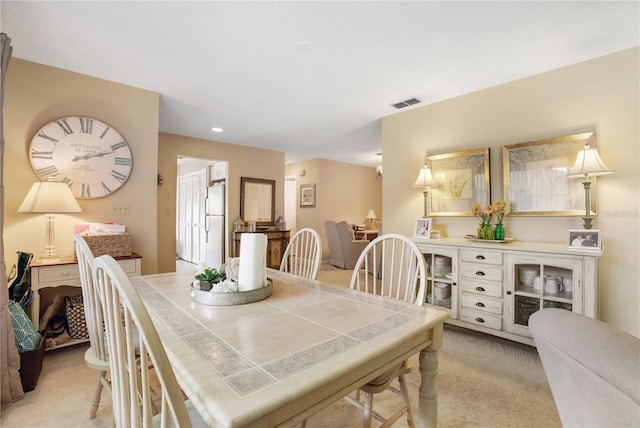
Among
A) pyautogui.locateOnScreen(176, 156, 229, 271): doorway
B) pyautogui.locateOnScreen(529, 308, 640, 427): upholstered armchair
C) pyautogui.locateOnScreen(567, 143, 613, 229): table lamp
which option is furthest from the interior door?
pyautogui.locateOnScreen(529, 308, 640, 427): upholstered armchair

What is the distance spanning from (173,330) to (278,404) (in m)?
0.53

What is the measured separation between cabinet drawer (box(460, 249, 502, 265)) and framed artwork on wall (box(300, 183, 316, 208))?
433 cm

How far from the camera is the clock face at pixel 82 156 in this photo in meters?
2.35

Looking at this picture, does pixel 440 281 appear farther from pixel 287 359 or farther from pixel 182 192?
pixel 182 192

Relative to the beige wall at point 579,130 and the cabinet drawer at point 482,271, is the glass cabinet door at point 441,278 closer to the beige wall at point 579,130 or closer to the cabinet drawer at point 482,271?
the cabinet drawer at point 482,271

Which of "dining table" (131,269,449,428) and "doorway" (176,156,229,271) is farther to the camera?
"doorway" (176,156,229,271)

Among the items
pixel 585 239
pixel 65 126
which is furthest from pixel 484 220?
pixel 65 126

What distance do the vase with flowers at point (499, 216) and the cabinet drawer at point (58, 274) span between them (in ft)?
11.5

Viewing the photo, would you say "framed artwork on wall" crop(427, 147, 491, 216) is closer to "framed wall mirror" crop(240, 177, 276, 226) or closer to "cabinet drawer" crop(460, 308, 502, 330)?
"cabinet drawer" crop(460, 308, 502, 330)

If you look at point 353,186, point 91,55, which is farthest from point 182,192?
point 91,55

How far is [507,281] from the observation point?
2295 mm

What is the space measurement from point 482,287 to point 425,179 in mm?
1205

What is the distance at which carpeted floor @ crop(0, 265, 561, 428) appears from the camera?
1557 mm

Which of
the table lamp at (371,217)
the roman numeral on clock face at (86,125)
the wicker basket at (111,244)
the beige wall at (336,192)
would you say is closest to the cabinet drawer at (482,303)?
the wicker basket at (111,244)
